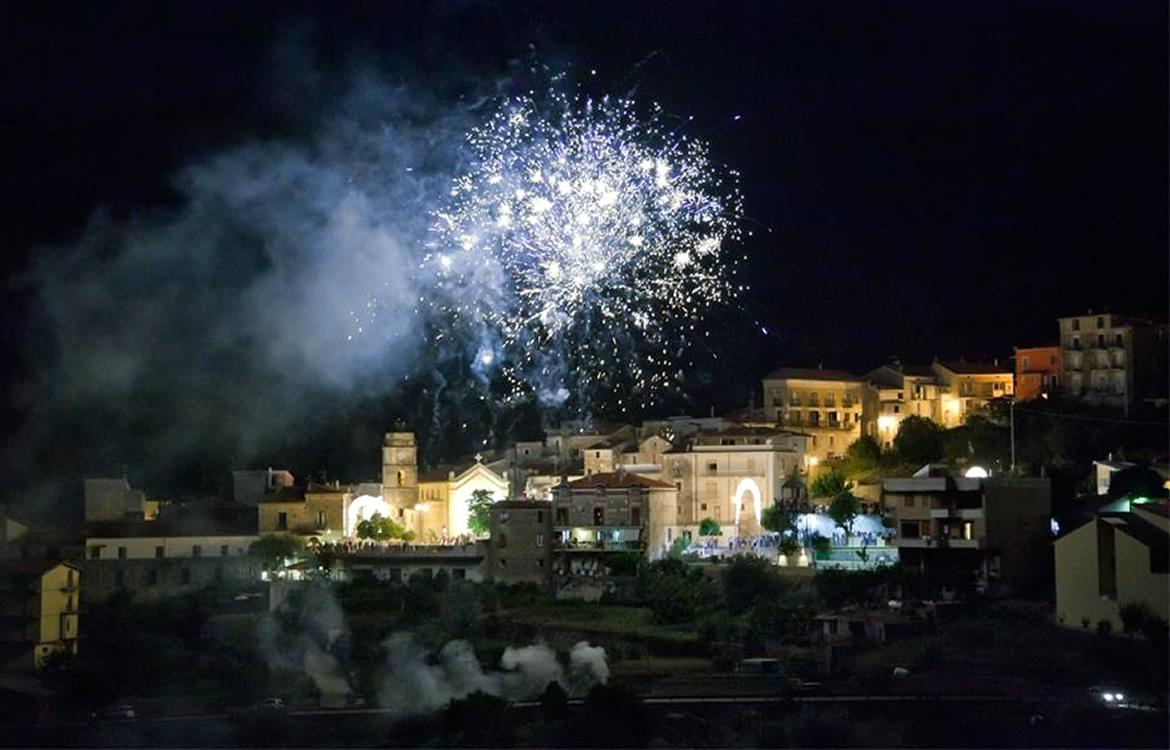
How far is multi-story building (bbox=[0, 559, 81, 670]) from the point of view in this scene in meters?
19.4

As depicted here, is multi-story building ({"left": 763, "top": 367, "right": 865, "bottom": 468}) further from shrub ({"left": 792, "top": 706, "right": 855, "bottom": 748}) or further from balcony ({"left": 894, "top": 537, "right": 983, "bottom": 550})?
shrub ({"left": 792, "top": 706, "right": 855, "bottom": 748})

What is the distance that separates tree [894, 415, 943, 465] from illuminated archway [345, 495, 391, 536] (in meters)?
7.65

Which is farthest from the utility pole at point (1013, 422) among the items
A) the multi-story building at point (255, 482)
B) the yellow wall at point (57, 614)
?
the yellow wall at point (57, 614)

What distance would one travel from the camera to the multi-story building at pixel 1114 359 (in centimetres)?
2647

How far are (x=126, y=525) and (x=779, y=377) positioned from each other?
10.2 metres

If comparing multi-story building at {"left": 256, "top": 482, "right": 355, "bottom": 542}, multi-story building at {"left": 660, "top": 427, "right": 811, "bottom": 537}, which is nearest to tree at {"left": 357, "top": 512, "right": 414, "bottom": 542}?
multi-story building at {"left": 256, "top": 482, "right": 355, "bottom": 542}

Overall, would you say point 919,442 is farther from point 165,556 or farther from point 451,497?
point 165,556

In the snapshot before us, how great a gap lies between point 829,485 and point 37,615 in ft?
34.8

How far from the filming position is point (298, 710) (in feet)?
53.2

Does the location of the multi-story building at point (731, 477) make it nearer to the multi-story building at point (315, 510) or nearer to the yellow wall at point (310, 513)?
the multi-story building at point (315, 510)

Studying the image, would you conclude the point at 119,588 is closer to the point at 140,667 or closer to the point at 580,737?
the point at 140,667

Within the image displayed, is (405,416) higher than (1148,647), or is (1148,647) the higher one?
(405,416)

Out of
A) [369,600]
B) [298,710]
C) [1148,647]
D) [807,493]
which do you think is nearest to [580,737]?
[298,710]

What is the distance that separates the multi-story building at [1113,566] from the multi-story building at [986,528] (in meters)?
1.92
